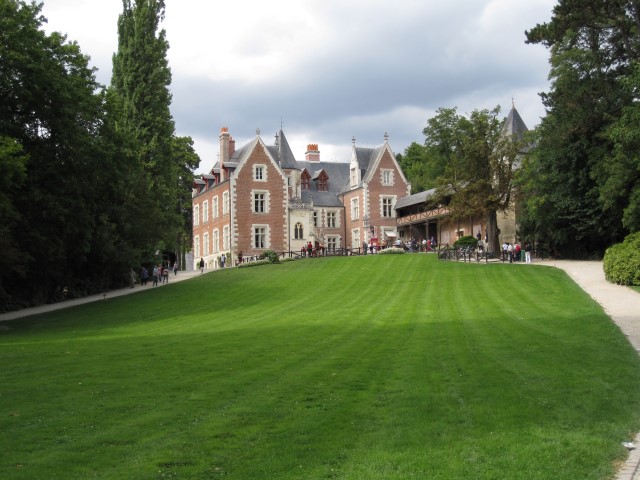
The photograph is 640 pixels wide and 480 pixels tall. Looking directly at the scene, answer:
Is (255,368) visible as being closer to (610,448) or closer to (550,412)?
(550,412)

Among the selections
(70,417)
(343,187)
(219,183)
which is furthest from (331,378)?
(343,187)

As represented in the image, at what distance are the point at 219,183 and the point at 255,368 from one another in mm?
51855

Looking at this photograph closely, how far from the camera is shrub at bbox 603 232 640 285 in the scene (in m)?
27.8

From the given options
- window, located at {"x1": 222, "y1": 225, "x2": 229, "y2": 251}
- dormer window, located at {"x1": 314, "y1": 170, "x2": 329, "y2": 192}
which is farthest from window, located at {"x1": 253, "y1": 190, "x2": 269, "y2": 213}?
dormer window, located at {"x1": 314, "y1": 170, "x2": 329, "y2": 192}

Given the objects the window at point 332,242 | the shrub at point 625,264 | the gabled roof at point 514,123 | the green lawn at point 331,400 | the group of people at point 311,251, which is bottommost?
the green lawn at point 331,400

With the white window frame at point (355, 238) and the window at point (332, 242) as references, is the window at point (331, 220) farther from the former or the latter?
the white window frame at point (355, 238)

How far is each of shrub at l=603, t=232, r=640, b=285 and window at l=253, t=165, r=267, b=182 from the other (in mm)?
35714

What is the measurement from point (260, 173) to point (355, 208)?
1186cm

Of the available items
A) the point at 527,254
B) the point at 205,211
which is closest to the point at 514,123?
the point at 527,254

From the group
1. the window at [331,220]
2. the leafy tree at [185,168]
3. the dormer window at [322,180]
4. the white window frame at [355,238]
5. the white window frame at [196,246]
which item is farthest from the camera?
the dormer window at [322,180]

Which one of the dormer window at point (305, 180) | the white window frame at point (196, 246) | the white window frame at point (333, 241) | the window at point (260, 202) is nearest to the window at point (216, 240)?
the window at point (260, 202)

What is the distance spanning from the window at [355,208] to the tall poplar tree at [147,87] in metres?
25.8

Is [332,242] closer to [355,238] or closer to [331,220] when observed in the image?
[331,220]

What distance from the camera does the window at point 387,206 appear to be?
6694 centimetres
